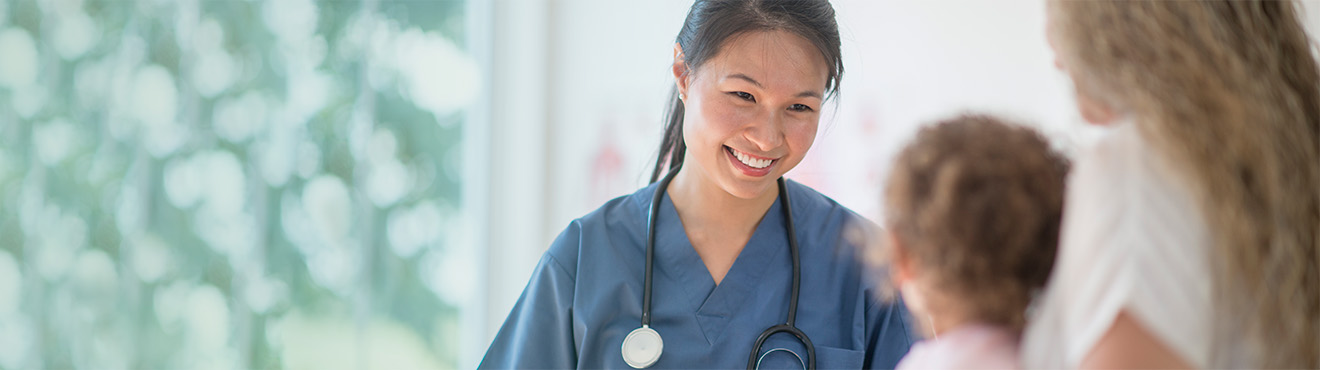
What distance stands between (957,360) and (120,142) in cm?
250

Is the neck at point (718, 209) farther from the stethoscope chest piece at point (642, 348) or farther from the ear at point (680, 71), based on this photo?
the stethoscope chest piece at point (642, 348)

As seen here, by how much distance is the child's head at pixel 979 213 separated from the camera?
35.3 inches

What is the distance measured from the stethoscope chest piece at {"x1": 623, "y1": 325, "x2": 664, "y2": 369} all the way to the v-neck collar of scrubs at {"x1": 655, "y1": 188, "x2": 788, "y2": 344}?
9cm

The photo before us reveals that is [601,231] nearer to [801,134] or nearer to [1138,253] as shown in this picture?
[801,134]

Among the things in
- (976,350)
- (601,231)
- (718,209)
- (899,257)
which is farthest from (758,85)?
(976,350)

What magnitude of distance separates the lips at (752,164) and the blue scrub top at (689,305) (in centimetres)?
15

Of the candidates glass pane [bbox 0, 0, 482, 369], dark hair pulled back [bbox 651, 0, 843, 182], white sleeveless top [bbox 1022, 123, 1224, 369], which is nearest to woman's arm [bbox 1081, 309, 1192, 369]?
white sleeveless top [bbox 1022, 123, 1224, 369]

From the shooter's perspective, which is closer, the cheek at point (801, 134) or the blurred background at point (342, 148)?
the cheek at point (801, 134)

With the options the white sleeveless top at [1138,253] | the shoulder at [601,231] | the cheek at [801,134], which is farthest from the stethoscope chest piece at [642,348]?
the white sleeveless top at [1138,253]

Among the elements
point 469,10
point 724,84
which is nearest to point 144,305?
point 469,10

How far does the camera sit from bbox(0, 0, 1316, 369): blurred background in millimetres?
2543

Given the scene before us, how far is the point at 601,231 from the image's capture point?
1.77 m

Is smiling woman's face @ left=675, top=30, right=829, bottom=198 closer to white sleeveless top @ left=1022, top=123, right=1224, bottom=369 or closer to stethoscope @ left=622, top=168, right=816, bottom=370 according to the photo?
stethoscope @ left=622, top=168, right=816, bottom=370

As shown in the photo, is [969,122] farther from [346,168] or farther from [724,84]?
[346,168]
